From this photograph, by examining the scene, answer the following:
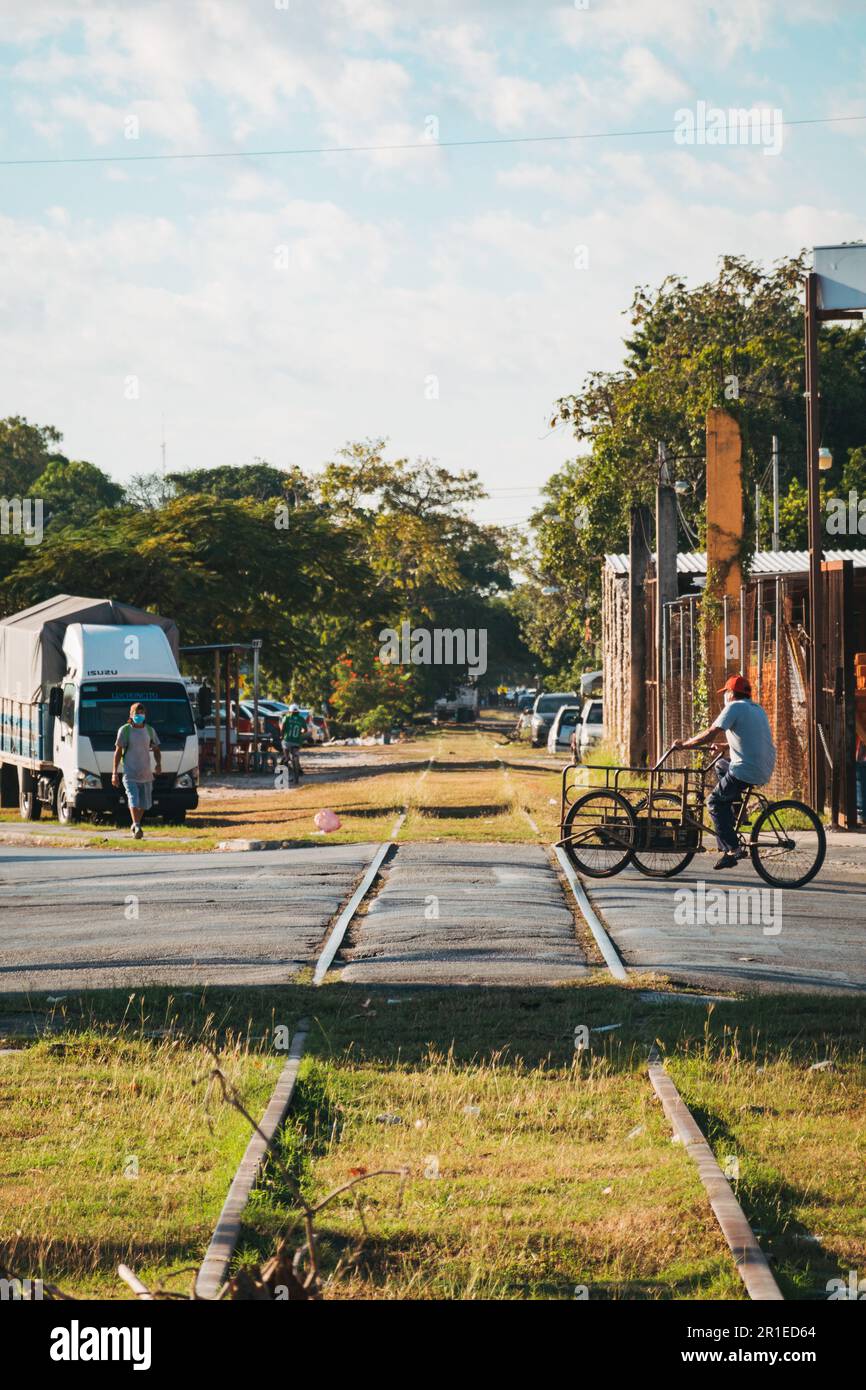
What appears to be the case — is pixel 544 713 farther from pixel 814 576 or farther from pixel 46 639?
pixel 814 576

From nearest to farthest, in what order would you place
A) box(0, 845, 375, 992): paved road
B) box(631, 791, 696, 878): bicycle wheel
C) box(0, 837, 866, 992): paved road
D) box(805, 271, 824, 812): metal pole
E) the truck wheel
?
1. box(0, 837, 866, 992): paved road
2. box(0, 845, 375, 992): paved road
3. box(631, 791, 696, 878): bicycle wheel
4. box(805, 271, 824, 812): metal pole
5. the truck wheel

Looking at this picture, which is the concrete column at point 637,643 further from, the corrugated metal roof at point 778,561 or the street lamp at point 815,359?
the street lamp at point 815,359

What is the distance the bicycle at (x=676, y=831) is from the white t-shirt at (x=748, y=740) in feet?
0.79

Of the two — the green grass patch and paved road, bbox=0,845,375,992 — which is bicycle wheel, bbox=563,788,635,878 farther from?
the green grass patch

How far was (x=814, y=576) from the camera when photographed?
21109 mm

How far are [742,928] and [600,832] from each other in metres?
3.02

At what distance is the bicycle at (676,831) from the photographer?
52.1ft

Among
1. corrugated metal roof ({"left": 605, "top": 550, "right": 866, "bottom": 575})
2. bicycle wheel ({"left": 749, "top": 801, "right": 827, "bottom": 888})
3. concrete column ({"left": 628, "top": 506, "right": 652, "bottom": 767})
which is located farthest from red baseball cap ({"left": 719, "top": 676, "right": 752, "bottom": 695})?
concrete column ({"left": 628, "top": 506, "right": 652, "bottom": 767})

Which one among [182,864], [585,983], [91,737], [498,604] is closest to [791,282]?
[91,737]

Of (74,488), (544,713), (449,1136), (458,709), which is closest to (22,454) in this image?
(74,488)

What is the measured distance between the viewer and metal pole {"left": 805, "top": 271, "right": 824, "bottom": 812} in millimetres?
20844

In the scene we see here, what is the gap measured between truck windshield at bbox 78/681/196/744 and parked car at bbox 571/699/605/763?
50.6 feet
